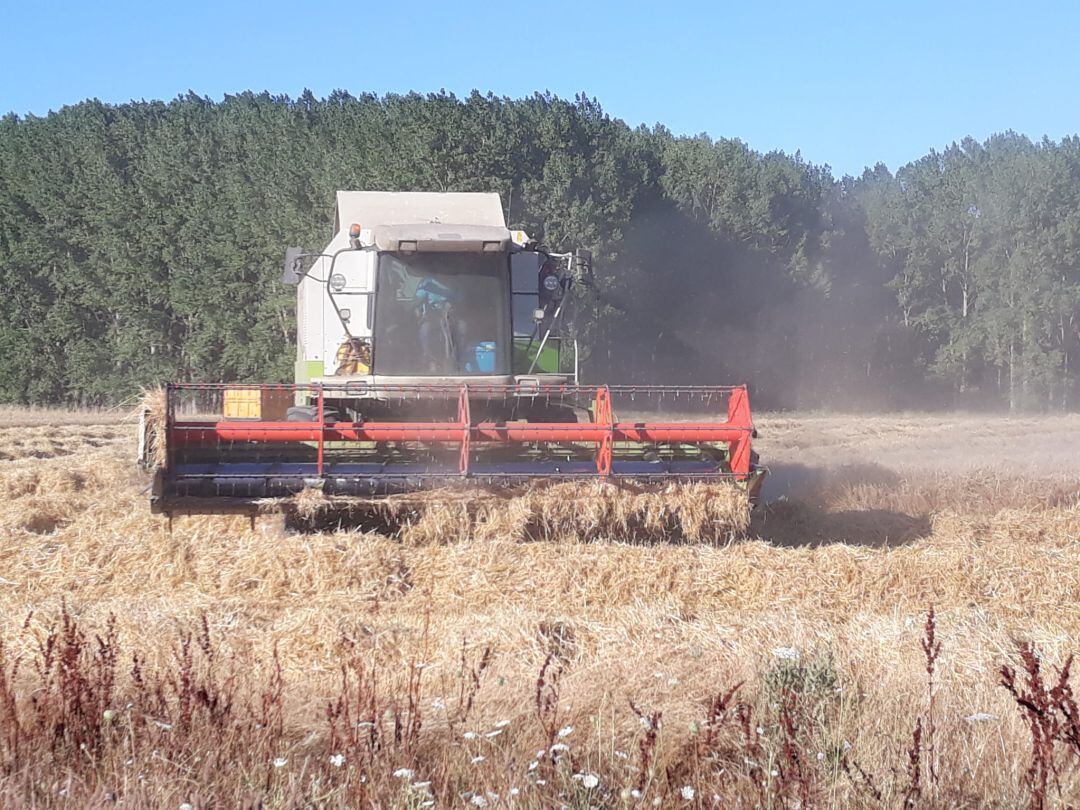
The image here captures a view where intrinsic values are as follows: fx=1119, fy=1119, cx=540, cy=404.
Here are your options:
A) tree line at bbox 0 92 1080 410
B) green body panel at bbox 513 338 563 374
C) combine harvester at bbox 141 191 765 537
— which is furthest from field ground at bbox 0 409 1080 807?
tree line at bbox 0 92 1080 410

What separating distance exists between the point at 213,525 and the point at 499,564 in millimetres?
2148

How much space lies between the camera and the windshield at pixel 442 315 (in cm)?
1012

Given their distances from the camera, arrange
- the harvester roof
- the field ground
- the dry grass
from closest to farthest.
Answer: the field ground < the dry grass < the harvester roof

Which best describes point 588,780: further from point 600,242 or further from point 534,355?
point 600,242

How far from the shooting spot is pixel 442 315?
33.6ft

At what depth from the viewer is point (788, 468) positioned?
15344 millimetres

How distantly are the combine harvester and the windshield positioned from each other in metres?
0.01

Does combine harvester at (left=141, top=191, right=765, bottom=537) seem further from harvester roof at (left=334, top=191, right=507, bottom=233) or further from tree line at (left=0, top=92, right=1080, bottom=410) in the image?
tree line at (left=0, top=92, right=1080, bottom=410)

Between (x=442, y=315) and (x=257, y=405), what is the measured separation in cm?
198

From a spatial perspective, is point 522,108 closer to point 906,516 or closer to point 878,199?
point 878,199

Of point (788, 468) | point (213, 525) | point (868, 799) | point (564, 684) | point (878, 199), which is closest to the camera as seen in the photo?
point (868, 799)

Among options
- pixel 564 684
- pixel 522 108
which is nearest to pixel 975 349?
pixel 522 108

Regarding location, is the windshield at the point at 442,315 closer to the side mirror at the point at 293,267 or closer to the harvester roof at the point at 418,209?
the side mirror at the point at 293,267

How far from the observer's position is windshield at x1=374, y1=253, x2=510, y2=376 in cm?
1012
